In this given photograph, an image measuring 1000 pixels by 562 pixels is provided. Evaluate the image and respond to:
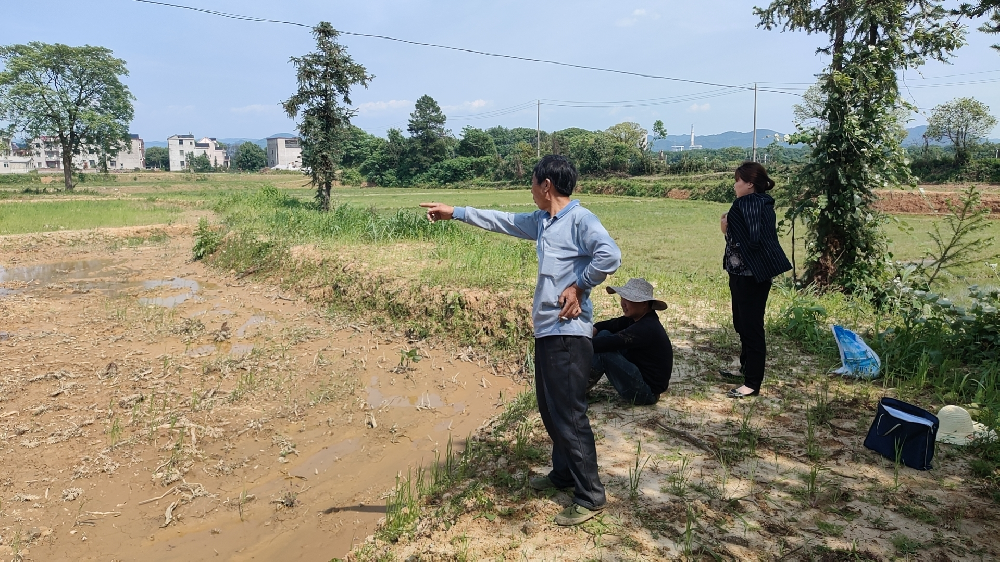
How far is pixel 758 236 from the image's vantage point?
12.4ft

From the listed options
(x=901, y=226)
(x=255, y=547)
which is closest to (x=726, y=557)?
(x=255, y=547)

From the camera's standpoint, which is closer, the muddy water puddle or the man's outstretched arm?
the man's outstretched arm

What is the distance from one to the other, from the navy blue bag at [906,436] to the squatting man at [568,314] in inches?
65.1

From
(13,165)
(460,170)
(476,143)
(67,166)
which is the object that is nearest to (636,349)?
(67,166)

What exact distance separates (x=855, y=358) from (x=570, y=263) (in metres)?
2.94

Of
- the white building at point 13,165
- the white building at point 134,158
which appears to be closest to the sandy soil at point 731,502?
the white building at point 13,165

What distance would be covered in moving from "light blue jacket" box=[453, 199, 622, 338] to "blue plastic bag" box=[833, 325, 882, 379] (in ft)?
9.20

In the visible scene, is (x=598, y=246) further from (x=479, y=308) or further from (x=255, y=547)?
(x=479, y=308)

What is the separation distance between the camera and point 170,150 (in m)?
106

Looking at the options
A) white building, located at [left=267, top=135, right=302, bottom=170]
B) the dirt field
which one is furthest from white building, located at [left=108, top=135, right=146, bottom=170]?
the dirt field

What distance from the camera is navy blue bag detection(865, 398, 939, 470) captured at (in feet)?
9.96

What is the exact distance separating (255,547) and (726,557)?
2.33 metres

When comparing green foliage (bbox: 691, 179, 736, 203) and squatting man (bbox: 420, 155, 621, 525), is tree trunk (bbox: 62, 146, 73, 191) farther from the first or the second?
squatting man (bbox: 420, 155, 621, 525)

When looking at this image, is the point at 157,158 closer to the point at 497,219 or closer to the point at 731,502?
the point at 497,219
